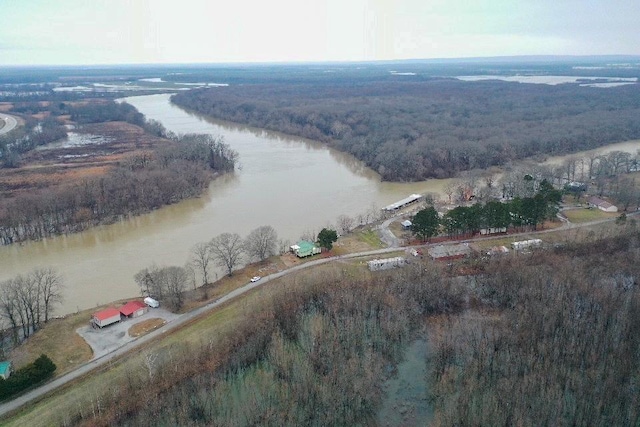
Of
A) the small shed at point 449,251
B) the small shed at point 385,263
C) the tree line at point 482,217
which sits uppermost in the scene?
the tree line at point 482,217

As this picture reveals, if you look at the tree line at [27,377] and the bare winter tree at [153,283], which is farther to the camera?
the bare winter tree at [153,283]

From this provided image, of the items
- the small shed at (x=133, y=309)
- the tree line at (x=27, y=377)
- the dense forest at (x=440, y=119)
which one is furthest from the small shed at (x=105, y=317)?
the dense forest at (x=440, y=119)

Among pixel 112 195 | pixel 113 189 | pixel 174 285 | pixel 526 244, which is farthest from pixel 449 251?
pixel 113 189

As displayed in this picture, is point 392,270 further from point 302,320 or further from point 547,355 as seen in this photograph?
point 547,355

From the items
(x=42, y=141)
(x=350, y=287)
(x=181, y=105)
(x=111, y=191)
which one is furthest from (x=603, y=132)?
(x=181, y=105)

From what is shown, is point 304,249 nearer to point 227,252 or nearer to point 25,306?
point 227,252

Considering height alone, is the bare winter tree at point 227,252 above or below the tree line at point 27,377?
above

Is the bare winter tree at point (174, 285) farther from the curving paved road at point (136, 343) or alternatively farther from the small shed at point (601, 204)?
→ the small shed at point (601, 204)
